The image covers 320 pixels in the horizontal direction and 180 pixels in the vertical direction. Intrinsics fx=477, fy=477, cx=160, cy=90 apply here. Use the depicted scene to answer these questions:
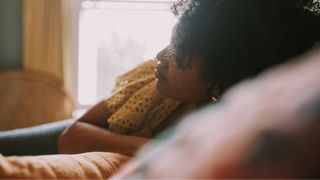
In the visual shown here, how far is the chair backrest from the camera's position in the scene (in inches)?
94.5

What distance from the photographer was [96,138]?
1379 mm

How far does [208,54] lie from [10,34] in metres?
1.69

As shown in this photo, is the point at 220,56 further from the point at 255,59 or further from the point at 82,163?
the point at 82,163

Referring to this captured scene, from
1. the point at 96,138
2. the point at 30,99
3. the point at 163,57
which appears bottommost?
the point at 30,99

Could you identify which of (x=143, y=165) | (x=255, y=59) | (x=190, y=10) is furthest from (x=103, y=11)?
(x=143, y=165)

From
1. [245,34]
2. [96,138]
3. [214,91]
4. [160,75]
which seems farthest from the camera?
[96,138]

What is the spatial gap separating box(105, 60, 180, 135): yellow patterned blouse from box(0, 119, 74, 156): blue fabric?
273 mm

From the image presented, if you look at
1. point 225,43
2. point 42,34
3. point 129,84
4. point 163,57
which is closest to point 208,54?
point 225,43

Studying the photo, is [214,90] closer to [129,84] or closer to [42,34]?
[129,84]

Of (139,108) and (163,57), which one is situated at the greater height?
(163,57)

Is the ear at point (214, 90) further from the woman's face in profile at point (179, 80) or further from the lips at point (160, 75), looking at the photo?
the lips at point (160, 75)

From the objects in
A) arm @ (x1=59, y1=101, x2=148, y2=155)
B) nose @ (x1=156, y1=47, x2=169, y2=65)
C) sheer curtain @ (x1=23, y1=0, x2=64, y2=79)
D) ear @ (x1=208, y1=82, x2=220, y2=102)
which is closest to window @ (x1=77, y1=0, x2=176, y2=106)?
sheer curtain @ (x1=23, y1=0, x2=64, y2=79)

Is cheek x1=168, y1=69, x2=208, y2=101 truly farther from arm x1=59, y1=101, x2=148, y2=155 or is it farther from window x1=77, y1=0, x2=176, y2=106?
window x1=77, y1=0, x2=176, y2=106

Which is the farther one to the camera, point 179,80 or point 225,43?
point 179,80
